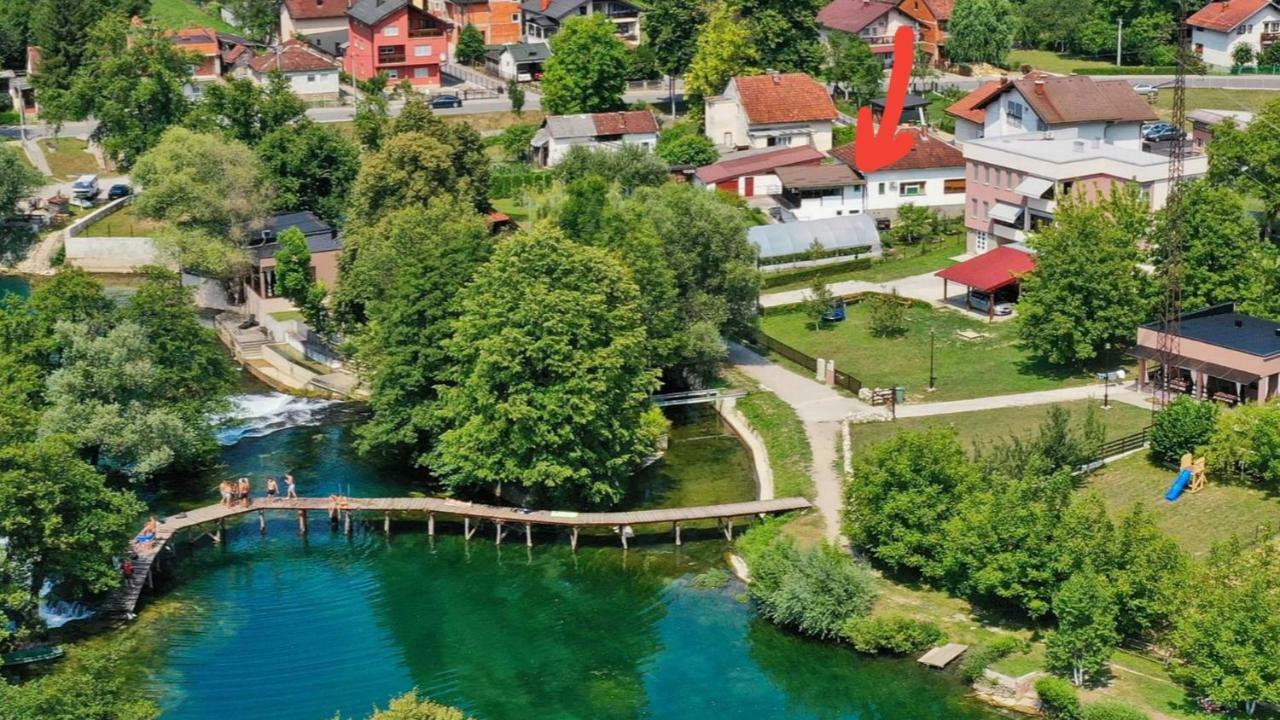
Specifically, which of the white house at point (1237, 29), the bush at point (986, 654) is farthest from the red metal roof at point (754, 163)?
the bush at point (986, 654)

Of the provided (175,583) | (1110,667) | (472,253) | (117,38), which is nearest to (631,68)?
(117,38)

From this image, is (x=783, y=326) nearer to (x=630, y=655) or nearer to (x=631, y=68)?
(x=630, y=655)

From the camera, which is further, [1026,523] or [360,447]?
[360,447]

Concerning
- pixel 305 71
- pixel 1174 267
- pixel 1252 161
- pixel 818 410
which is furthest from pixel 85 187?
pixel 1174 267

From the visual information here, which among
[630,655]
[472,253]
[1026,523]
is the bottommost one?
[630,655]

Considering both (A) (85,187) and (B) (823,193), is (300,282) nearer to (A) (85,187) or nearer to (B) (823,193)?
(A) (85,187)

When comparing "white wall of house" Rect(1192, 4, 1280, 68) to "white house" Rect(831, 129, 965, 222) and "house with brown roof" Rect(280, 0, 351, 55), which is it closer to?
"white house" Rect(831, 129, 965, 222)

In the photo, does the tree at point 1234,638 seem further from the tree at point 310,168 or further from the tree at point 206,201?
the tree at point 310,168
